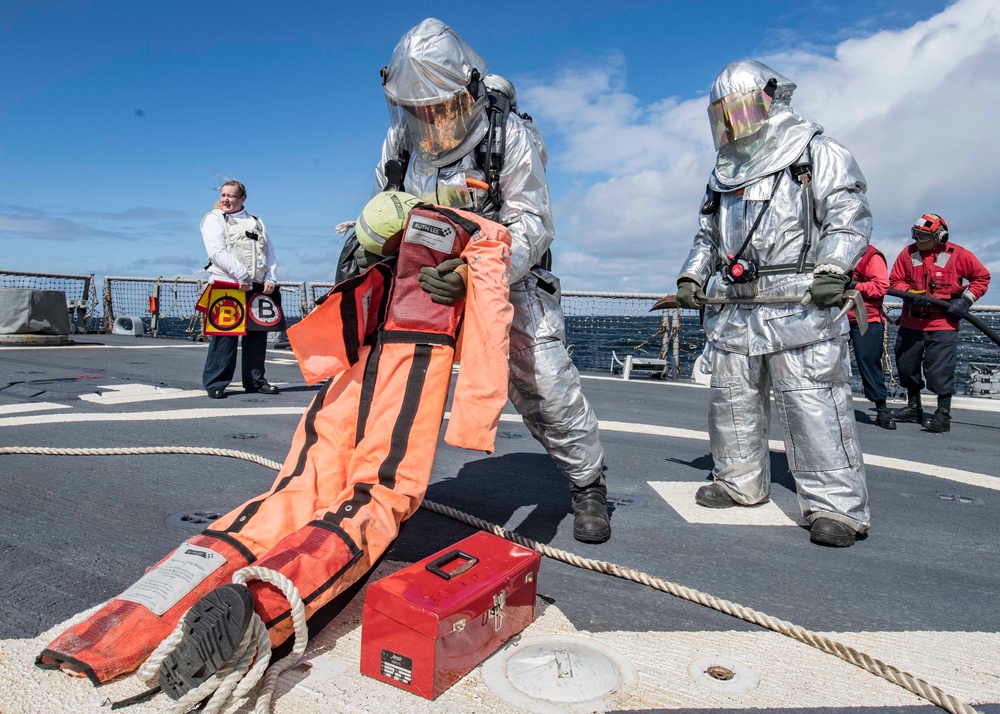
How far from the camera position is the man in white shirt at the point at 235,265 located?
228 inches

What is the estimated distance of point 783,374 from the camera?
9.39ft

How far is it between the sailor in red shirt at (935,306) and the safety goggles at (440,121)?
497cm

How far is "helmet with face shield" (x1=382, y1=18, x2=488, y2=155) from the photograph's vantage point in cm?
241

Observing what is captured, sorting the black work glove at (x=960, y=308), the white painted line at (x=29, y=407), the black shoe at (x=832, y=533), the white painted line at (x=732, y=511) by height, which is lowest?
the white painted line at (x=732, y=511)

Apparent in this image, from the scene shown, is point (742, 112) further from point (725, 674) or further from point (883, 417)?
point (883, 417)

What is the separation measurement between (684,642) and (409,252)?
4.43 feet

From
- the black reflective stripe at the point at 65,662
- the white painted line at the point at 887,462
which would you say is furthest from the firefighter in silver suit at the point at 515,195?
the white painted line at the point at 887,462

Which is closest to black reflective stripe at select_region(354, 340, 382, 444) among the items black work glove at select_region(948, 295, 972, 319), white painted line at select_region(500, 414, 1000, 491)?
white painted line at select_region(500, 414, 1000, 491)

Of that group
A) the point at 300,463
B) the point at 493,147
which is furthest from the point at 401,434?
the point at 493,147

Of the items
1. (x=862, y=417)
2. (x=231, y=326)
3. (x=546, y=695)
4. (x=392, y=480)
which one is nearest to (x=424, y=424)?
(x=392, y=480)

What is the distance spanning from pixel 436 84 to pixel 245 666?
1.94 meters

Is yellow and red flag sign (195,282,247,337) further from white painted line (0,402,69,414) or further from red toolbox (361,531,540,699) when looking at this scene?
red toolbox (361,531,540,699)

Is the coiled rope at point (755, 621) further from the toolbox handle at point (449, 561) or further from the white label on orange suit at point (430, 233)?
the white label on orange suit at point (430, 233)

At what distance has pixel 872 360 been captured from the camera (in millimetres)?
6062
